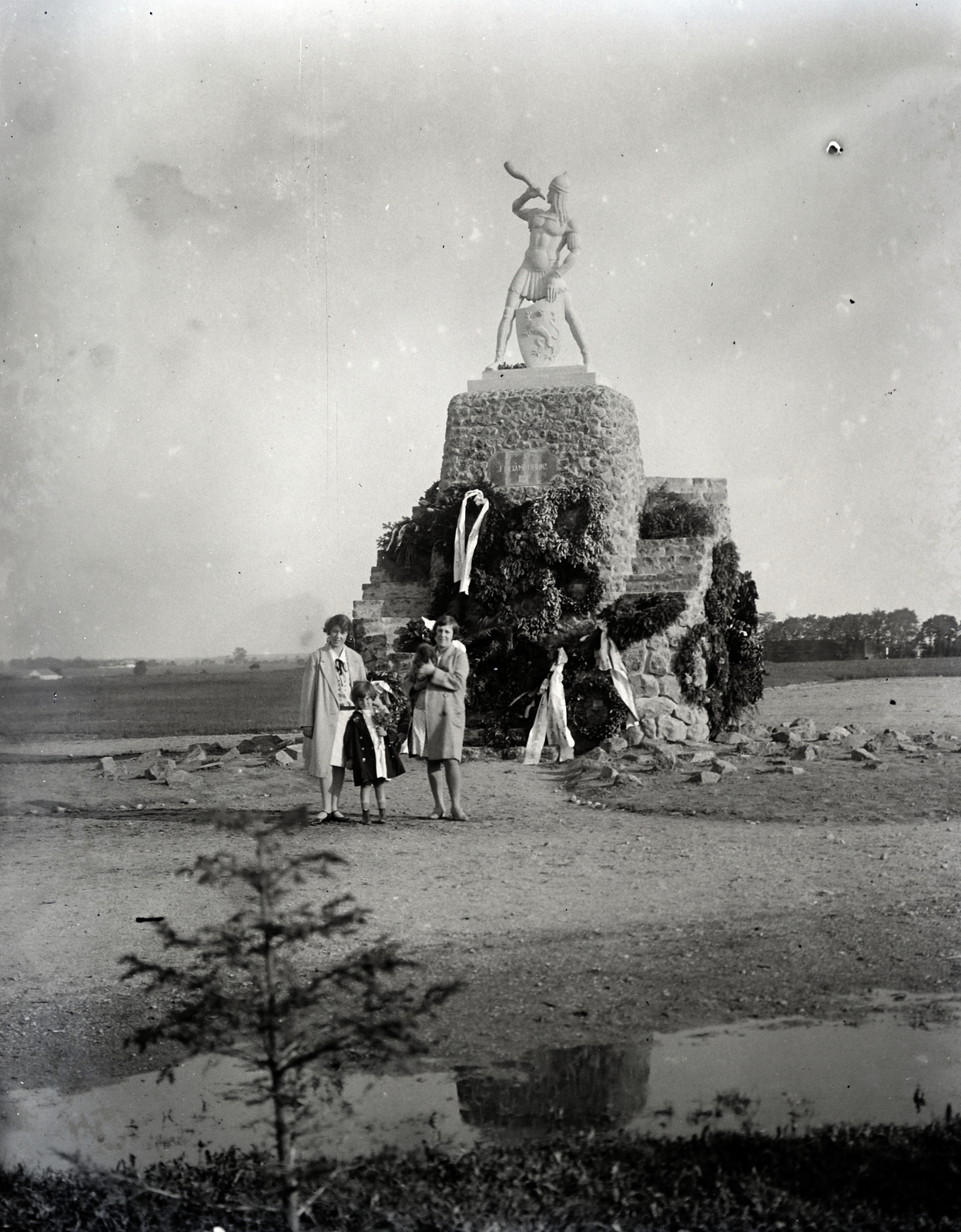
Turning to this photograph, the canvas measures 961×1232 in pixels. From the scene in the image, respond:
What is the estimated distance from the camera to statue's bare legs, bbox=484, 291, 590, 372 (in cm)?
1539

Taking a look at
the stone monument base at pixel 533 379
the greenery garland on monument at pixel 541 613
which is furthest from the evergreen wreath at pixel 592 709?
the stone monument base at pixel 533 379

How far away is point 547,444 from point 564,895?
925cm

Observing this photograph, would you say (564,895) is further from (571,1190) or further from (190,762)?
(190,762)

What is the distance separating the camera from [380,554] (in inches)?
615

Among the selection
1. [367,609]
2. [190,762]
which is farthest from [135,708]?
[190,762]

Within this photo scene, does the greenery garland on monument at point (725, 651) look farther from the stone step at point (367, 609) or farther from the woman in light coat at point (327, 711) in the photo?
the woman in light coat at point (327, 711)

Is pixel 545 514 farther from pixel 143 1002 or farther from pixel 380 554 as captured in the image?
pixel 143 1002

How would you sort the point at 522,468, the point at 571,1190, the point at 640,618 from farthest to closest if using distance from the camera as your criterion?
1. the point at 522,468
2. the point at 640,618
3. the point at 571,1190

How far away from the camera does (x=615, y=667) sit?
13844 millimetres

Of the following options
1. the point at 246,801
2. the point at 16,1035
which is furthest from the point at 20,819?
the point at 16,1035

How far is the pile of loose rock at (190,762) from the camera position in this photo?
11523 mm

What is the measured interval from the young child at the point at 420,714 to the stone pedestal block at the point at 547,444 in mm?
4721

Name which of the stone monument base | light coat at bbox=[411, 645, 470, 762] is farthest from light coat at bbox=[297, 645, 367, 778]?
the stone monument base

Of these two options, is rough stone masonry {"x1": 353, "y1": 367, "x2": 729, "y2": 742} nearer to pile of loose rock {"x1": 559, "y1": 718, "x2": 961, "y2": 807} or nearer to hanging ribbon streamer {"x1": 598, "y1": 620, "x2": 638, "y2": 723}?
hanging ribbon streamer {"x1": 598, "y1": 620, "x2": 638, "y2": 723}
